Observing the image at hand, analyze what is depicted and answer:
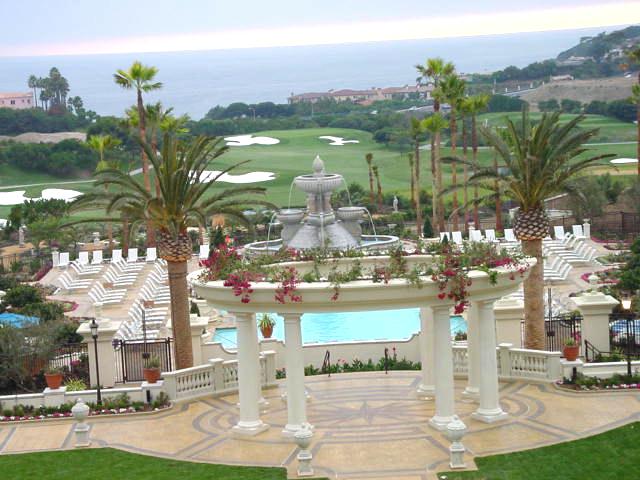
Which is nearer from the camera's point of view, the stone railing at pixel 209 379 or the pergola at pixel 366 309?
the pergola at pixel 366 309

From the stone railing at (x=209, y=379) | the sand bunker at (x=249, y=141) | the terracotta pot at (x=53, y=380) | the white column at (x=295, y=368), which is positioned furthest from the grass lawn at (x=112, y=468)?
the sand bunker at (x=249, y=141)

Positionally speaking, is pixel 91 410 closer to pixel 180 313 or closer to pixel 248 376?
pixel 180 313

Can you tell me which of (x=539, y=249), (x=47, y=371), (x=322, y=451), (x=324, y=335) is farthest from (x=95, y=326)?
(x=324, y=335)

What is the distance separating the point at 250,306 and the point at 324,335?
17.4 metres

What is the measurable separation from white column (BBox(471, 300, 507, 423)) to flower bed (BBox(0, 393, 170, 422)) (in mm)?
7448

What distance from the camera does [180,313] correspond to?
28.5 metres

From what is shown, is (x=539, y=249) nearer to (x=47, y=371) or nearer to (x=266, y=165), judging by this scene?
(x=47, y=371)

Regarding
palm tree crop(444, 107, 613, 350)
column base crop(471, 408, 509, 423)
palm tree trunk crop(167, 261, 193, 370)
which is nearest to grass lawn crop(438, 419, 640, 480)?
column base crop(471, 408, 509, 423)

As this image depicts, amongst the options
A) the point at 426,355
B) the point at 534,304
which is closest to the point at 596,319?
the point at 534,304

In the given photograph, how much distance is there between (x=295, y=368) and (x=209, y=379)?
495 centimetres

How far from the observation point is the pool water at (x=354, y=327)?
39.5 meters

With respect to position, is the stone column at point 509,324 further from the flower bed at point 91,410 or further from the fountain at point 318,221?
the fountain at point 318,221

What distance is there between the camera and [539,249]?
28609 mm

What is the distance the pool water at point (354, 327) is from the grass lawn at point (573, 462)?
665 inches
